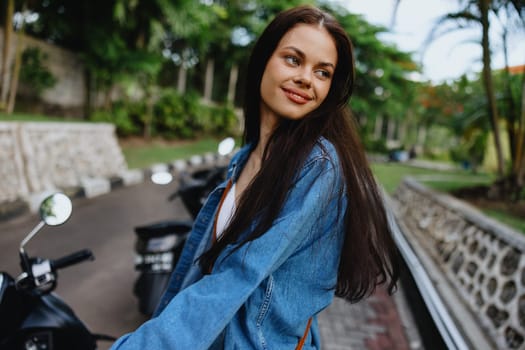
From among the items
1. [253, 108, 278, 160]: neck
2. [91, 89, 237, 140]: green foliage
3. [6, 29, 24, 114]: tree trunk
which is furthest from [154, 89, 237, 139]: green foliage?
[253, 108, 278, 160]: neck

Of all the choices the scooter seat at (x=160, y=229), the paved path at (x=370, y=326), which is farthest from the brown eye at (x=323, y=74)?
the paved path at (x=370, y=326)

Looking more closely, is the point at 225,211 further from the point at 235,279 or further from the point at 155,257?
the point at 155,257

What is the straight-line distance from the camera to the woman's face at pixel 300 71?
3.49ft

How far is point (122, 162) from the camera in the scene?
8969 mm

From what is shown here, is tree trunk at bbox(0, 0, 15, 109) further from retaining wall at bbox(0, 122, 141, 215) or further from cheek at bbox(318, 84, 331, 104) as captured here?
cheek at bbox(318, 84, 331, 104)

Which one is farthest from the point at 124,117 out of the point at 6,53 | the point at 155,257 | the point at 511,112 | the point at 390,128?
the point at 390,128

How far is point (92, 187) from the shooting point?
22.3ft

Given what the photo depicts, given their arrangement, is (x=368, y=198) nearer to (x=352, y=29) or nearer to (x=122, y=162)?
(x=122, y=162)

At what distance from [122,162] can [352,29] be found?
1537cm

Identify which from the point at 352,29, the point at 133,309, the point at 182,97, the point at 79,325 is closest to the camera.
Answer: the point at 79,325

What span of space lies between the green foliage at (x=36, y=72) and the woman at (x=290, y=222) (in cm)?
996

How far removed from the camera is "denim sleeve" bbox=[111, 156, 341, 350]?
0.82m

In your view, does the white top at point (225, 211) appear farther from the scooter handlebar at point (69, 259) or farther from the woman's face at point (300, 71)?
the scooter handlebar at point (69, 259)

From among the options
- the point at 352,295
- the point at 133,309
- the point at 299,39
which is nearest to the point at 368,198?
the point at 352,295
